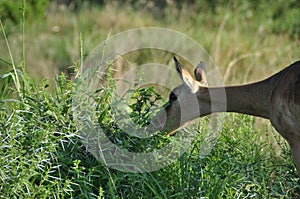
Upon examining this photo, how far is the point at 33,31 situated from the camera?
941 cm

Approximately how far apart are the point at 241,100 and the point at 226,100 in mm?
108

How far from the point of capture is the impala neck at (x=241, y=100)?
15.2 ft

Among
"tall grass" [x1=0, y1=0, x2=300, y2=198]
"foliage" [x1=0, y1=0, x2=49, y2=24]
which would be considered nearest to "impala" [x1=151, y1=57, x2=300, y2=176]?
"tall grass" [x1=0, y1=0, x2=300, y2=198]

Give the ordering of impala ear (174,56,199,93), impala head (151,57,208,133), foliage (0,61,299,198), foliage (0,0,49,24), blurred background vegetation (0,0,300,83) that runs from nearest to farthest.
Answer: foliage (0,61,299,198)
impala ear (174,56,199,93)
impala head (151,57,208,133)
blurred background vegetation (0,0,300,83)
foliage (0,0,49,24)

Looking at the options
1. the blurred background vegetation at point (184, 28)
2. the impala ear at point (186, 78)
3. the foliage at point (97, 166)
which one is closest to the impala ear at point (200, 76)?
the impala ear at point (186, 78)

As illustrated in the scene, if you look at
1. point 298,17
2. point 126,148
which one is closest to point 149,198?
point 126,148

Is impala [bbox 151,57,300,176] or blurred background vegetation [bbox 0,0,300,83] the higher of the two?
impala [bbox 151,57,300,176]

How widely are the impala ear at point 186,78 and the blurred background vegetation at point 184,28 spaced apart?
274 centimetres

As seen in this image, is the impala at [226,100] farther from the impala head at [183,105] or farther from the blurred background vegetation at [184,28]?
the blurred background vegetation at [184,28]

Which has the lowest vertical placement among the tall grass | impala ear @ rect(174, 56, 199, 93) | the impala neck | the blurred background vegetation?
the blurred background vegetation

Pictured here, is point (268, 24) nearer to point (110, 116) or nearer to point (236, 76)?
point (236, 76)

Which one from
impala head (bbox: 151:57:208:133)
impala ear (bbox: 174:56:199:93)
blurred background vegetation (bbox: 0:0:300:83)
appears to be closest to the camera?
impala ear (bbox: 174:56:199:93)

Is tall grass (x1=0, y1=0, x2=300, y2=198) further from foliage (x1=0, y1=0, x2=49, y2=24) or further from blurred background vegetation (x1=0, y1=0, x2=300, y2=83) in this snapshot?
foliage (x1=0, y1=0, x2=49, y2=24)

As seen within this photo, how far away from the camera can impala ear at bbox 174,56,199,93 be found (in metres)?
4.44
